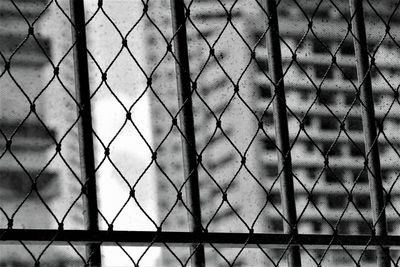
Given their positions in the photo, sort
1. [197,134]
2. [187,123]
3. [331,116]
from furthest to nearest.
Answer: [331,116]
[197,134]
[187,123]

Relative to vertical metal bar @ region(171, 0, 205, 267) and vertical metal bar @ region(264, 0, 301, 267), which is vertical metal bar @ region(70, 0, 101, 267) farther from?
vertical metal bar @ region(264, 0, 301, 267)

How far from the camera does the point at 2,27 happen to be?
266 cm

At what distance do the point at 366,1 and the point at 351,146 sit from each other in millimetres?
466

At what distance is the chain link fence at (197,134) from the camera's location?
2590 millimetres

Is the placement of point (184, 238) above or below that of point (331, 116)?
below

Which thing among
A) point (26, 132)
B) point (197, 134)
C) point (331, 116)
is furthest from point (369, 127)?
point (26, 132)

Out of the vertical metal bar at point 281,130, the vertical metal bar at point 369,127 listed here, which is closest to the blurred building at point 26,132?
the vertical metal bar at point 281,130

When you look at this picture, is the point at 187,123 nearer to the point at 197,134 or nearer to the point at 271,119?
the point at 197,134

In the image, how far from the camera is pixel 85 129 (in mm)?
2594

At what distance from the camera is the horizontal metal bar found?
8.02 ft

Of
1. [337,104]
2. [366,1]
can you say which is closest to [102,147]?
[337,104]

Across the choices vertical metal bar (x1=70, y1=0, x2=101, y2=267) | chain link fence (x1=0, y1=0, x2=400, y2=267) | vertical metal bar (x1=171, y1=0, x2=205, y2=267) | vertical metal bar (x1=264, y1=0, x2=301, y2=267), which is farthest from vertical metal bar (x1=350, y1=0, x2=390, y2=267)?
vertical metal bar (x1=70, y1=0, x2=101, y2=267)

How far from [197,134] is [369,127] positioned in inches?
20.6

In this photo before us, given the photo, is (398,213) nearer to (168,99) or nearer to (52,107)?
(168,99)
